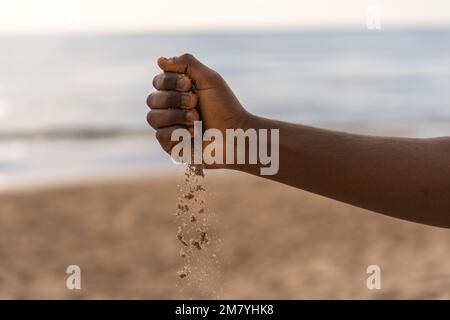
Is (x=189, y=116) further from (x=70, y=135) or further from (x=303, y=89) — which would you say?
(x=303, y=89)

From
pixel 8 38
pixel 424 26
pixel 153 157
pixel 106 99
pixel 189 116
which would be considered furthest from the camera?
pixel 424 26

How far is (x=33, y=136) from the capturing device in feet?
43.1

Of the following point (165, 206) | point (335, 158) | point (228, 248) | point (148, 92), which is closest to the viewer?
point (335, 158)

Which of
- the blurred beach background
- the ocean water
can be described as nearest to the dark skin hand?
the blurred beach background

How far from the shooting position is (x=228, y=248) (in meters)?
6.00

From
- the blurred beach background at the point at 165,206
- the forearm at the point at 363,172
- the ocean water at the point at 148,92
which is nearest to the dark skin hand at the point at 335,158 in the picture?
the forearm at the point at 363,172

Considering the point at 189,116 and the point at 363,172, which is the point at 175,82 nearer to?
the point at 189,116

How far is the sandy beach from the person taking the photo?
5.15 metres

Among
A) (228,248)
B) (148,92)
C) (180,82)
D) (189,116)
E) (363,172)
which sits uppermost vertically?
(148,92)

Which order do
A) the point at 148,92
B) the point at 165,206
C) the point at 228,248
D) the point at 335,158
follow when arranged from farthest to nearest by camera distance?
the point at 148,92 < the point at 165,206 < the point at 228,248 < the point at 335,158

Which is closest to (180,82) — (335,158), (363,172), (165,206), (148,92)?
(335,158)

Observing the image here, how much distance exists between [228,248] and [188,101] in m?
3.72
